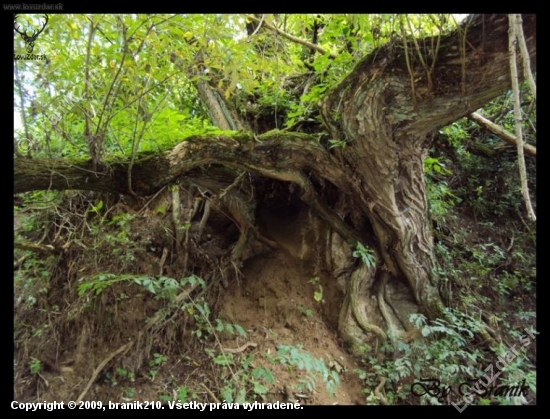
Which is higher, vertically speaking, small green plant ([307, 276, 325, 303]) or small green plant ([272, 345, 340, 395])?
small green plant ([307, 276, 325, 303])

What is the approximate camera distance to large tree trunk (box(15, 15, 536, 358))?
2.24 meters

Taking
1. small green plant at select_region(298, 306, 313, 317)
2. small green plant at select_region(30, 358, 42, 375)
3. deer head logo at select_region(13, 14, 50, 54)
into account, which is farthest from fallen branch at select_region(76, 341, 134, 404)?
deer head logo at select_region(13, 14, 50, 54)

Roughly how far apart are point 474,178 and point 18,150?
533 centimetres

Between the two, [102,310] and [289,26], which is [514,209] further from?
[102,310]

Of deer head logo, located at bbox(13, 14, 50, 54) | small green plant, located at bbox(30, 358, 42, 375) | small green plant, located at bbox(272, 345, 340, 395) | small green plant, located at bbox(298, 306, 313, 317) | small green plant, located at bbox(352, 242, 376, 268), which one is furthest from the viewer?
small green plant, located at bbox(298, 306, 313, 317)

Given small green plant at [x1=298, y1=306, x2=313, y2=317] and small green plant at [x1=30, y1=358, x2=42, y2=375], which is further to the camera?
small green plant at [x1=298, y1=306, x2=313, y2=317]

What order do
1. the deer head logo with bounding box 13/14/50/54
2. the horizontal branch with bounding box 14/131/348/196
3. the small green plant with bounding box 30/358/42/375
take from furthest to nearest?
the small green plant with bounding box 30/358/42/375
the horizontal branch with bounding box 14/131/348/196
the deer head logo with bounding box 13/14/50/54

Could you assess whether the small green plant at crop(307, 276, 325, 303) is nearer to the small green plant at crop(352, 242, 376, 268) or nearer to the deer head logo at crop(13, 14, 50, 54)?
the small green plant at crop(352, 242, 376, 268)

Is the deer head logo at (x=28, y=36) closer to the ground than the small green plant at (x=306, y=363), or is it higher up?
higher up

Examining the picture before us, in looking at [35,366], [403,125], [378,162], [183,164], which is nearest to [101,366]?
[35,366]

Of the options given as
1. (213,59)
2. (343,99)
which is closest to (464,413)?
(343,99)

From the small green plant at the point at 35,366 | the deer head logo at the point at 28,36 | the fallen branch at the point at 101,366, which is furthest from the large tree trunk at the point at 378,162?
the small green plant at the point at 35,366

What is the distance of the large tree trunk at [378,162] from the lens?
2.24m

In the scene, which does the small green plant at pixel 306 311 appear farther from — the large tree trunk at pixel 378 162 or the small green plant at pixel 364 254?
the small green plant at pixel 364 254
